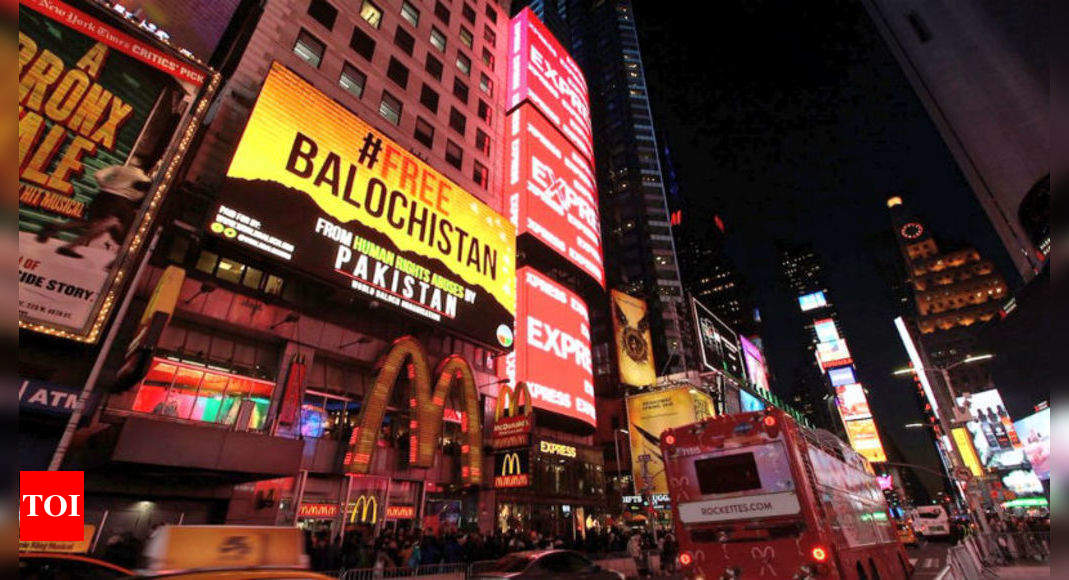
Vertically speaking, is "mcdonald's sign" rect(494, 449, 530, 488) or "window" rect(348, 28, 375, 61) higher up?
"window" rect(348, 28, 375, 61)

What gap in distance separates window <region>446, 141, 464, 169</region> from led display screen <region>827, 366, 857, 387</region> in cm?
6833

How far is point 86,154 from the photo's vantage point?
12438 millimetres

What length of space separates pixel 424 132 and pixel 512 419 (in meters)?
17.8

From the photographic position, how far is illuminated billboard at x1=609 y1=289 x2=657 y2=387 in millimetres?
40750

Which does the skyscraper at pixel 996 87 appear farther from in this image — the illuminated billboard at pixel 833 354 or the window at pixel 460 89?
the illuminated billboard at pixel 833 354

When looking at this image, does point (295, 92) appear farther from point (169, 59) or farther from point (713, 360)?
point (713, 360)

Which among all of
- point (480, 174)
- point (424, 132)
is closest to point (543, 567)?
point (424, 132)

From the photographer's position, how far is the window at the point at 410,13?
29.4 m

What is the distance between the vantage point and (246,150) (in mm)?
16297

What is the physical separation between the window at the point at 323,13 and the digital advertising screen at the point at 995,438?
246ft

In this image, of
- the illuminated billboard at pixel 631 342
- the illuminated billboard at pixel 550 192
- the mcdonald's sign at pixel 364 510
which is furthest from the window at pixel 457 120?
the mcdonald's sign at pixel 364 510

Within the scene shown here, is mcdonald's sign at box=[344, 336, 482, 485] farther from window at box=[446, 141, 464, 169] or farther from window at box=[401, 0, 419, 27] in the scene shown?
window at box=[401, 0, 419, 27]

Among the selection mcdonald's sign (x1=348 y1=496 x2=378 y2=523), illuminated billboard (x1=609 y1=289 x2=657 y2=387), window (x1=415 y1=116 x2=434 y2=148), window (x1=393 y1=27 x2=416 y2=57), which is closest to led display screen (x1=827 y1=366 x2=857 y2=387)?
illuminated billboard (x1=609 y1=289 x2=657 y2=387)

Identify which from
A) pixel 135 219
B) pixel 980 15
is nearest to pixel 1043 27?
pixel 980 15
